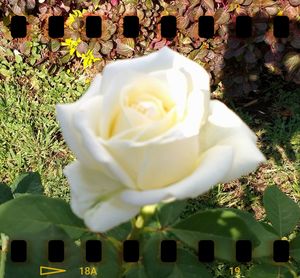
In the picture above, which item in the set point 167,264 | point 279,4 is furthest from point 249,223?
point 279,4

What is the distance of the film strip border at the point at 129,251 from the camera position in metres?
0.96

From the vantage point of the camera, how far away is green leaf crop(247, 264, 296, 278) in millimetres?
1154

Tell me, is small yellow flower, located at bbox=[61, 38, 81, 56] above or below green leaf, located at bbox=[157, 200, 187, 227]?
above

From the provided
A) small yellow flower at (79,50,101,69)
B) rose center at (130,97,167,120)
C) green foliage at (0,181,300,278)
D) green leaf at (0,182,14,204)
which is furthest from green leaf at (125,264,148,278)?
small yellow flower at (79,50,101,69)

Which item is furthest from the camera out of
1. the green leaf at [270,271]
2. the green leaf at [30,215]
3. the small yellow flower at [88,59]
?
the small yellow flower at [88,59]

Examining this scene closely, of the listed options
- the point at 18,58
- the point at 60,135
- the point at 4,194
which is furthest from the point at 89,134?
the point at 18,58

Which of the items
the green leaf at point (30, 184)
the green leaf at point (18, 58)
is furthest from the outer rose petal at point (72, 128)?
the green leaf at point (18, 58)

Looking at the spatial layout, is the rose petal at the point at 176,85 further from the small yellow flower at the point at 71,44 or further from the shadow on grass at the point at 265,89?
the small yellow flower at the point at 71,44

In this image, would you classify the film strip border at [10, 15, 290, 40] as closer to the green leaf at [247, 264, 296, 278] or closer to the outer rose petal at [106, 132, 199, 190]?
the green leaf at [247, 264, 296, 278]

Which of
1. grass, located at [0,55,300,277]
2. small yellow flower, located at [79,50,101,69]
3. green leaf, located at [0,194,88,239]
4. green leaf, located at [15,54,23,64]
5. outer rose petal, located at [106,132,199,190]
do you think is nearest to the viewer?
outer rose petal, located at [106,132,199,190]

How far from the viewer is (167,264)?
3.19 ft

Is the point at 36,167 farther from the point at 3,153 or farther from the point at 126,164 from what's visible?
the point at 126,164

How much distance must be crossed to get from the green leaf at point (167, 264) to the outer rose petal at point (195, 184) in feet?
0.72

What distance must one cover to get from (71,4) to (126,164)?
2.33 m
